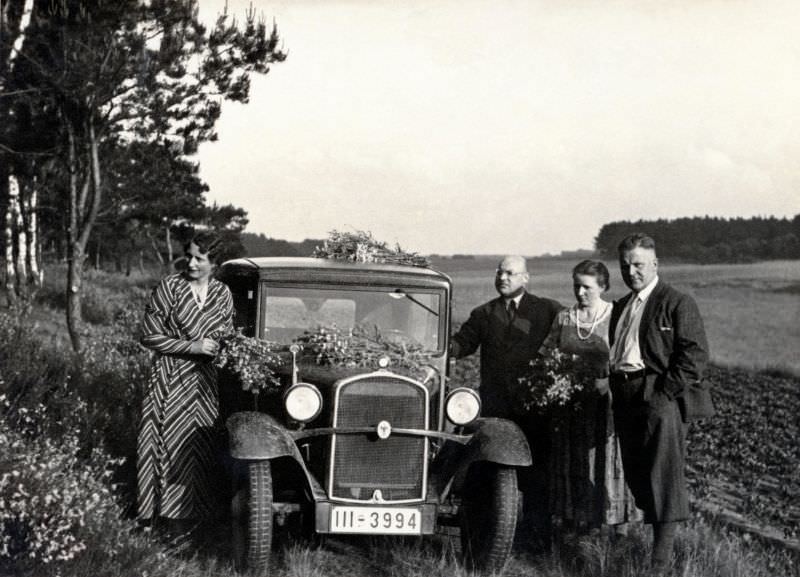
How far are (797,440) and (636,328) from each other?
773 cm

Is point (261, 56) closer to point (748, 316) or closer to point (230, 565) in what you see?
point (230, 565)

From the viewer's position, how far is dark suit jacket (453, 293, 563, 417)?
6293 mm

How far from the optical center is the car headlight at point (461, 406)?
17.7 ft

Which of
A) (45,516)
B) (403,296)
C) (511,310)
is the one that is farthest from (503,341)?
(45,516)

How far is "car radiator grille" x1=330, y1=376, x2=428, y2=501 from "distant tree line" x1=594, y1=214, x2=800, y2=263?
27689mm

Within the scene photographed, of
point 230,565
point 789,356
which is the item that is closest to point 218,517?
point 230,565

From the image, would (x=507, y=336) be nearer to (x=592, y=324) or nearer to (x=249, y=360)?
Result: (x=592, y=324)

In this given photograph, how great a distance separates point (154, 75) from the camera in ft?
47.3

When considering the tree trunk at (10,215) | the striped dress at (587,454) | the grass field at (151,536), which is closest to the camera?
the grass field at (151,536)

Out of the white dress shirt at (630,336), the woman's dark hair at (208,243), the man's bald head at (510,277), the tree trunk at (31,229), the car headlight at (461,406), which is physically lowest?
the car headlight at (461,406)

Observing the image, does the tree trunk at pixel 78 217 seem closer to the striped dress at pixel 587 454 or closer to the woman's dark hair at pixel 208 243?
the woman's dark hair at pixel 208 243

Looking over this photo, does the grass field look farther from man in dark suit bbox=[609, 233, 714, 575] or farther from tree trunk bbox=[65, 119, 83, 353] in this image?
tree trunk bbox=[65, 119, 83, 353]

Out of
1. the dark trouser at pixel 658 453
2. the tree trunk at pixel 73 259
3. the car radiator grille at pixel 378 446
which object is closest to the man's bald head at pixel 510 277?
the car radiator grille at pixel 378 446

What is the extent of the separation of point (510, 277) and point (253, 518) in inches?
101
